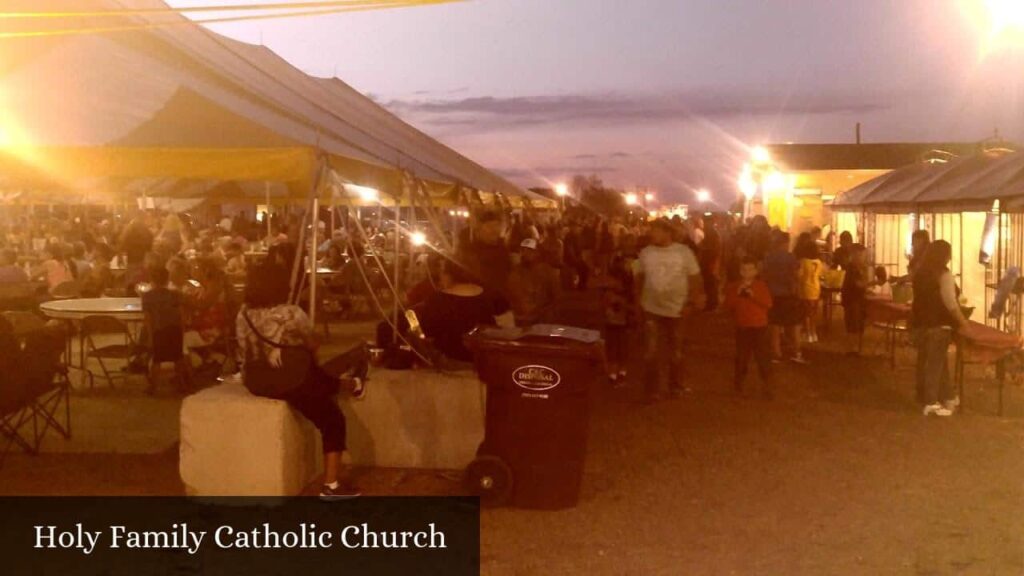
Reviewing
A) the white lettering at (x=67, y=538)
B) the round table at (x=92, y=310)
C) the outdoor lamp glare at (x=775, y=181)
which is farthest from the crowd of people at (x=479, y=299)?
the outdoor lamp glare at (x=775, y=181)

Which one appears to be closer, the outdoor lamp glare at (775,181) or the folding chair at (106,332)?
the folding chair at (106,332)

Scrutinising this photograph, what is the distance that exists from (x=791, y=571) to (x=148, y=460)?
488cm

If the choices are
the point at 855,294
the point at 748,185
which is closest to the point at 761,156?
the point at 748,185

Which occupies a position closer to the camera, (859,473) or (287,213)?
(859,473)

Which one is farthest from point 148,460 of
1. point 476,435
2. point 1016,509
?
point 1016,509

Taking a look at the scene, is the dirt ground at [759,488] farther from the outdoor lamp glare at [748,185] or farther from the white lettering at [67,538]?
the outdoor lamp glare at [748,185]

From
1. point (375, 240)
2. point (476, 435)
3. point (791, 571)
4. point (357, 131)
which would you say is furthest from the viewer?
point (375, 240)

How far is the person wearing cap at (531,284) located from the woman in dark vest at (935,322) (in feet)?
12.8

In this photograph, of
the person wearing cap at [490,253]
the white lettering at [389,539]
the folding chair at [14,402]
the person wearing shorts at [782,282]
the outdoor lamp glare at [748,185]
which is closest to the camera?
the white lettering at [389,539]

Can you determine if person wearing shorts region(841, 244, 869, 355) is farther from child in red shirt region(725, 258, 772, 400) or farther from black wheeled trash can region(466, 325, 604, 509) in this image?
black wheeled trash can region(466, 325, 604, 509)

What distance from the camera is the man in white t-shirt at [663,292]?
10.4m

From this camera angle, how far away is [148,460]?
810cm

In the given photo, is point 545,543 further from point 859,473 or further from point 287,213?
point 287,213

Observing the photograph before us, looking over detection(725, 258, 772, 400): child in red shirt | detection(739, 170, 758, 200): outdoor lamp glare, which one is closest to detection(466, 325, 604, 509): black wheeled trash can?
detection(725, 258, 772, 400): child in red shirt
